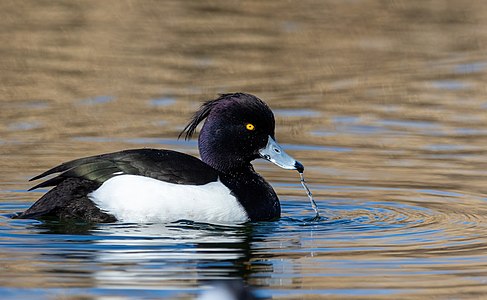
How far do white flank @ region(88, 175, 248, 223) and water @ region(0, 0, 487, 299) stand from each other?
8 centimetres

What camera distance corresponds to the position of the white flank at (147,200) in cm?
952

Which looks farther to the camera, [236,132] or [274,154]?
[274,154]

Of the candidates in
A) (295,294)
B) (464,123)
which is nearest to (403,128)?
(464,123)

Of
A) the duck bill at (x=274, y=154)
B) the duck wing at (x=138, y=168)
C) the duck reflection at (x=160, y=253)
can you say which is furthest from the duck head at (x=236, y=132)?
the duck reflection at (x=160, y=253)

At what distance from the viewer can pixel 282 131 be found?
1359 centimetres

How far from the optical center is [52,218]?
966 cm

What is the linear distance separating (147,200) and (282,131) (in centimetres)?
423

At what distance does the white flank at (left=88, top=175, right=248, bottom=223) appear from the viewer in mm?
9523

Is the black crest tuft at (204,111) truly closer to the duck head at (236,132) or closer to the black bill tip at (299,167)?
the duck head at (236,132)

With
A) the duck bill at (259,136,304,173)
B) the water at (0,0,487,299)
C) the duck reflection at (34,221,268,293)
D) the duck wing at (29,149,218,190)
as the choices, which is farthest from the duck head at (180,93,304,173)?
the duck reflection at (34,221,268,293)

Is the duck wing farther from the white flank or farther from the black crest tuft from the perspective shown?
the black crest tuft

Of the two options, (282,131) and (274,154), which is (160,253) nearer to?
(274,154)

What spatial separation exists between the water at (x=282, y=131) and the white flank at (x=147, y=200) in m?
0.08

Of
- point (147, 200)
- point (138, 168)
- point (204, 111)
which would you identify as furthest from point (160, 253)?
point (204, 111)
